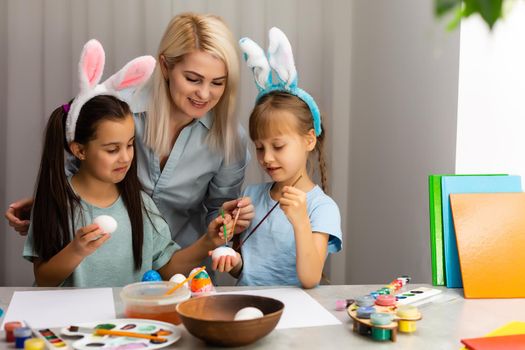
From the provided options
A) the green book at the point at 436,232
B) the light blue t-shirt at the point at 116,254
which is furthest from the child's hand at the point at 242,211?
the green book at the point at 436,232

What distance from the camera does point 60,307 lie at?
1.23 m

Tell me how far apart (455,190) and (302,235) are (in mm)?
364

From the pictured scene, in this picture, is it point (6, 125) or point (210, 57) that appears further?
point (6, 125)

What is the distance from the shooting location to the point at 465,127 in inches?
66.2

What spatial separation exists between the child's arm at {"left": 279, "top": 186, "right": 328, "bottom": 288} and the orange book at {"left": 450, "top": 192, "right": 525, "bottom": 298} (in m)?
0.32

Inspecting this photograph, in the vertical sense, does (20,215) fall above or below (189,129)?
below

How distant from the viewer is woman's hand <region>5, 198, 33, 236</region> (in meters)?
1.72

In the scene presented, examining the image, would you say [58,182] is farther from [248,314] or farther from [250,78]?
[250,78]

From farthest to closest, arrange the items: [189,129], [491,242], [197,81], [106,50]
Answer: [106,50] → [189,129] → [197,81] → [491,242]

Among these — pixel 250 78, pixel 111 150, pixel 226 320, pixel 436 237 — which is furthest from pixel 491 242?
pixel 250 78

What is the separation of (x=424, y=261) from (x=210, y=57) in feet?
2.82

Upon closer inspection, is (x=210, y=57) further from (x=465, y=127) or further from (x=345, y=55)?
(x=345, y=55)

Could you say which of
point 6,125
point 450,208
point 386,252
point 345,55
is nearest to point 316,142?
point 450,208

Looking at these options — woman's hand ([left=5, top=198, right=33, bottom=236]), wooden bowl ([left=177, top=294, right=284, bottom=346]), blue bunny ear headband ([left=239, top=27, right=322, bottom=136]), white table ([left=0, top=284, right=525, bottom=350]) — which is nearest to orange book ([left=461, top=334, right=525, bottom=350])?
white table ([left=0, top=284, right=525, bottom=350])
